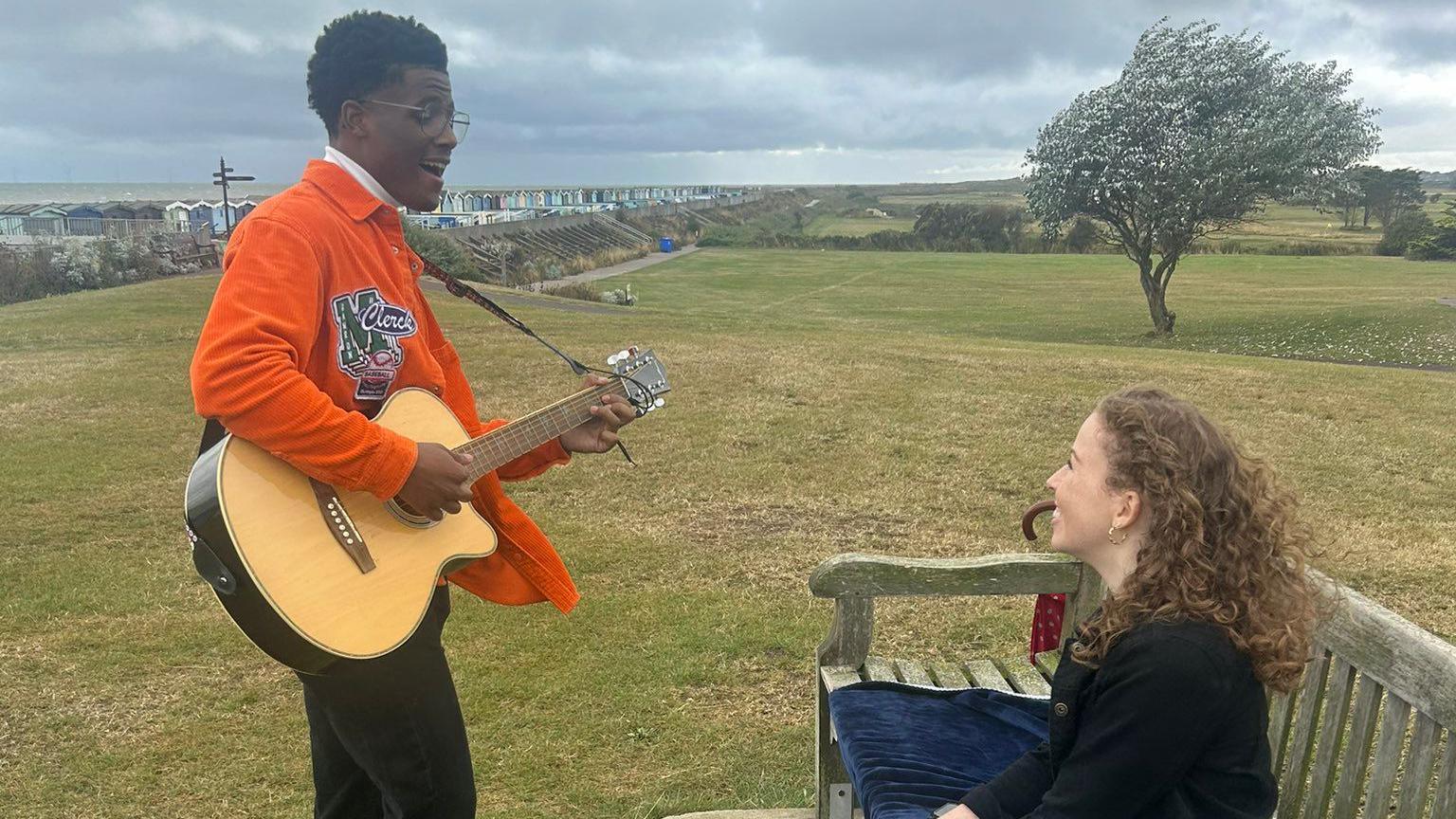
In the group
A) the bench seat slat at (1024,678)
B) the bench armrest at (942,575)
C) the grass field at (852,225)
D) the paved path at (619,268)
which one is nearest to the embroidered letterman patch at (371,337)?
the bench armrest at (942,575)

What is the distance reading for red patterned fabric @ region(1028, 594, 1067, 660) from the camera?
3662 mm

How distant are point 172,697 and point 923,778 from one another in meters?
4.05

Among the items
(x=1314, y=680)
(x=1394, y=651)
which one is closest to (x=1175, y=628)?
(x=1394, y=651)

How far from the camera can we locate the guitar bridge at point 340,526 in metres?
2.51

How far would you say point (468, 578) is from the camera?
3.03 m

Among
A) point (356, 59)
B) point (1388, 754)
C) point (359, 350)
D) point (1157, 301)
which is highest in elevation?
point (356, 59)

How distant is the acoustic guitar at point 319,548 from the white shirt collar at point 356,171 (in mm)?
573

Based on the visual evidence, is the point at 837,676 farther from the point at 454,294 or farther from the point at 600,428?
the point at 454,294

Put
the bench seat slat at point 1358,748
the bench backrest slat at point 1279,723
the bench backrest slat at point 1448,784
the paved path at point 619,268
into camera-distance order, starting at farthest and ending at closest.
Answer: the paved path at point 619,268, the bench backrest slat at point 1279,723, the bench seat slat at point 1358,748, the bench backrest slat at point 1448,784

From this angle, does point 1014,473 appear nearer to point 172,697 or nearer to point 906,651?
point 906,651

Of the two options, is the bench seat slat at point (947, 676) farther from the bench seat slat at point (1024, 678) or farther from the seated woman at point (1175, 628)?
the seated woman at point (1175, 628)

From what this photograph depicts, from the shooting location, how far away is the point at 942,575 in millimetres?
3500

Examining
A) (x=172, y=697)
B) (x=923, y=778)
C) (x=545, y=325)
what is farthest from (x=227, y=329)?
(x=545, y=325)

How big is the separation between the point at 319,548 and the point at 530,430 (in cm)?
81
